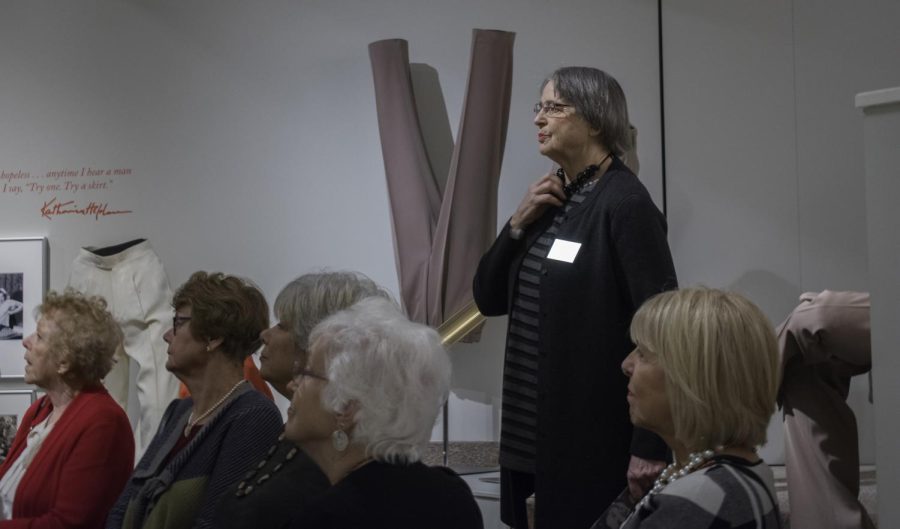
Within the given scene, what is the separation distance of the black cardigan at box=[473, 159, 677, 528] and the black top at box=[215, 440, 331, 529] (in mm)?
473

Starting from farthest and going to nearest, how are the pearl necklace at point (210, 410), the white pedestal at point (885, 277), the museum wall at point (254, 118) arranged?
the museum wall at point (254, 118) → the pearl necklace at point (210, 410) → the white pedestal at point (885, 277)

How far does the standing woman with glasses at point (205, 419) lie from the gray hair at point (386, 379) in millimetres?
637

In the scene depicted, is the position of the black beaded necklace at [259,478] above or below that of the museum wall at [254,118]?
below

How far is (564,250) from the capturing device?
2273 mm

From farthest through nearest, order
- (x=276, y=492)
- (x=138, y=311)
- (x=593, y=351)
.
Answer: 1. (x=138, y=311)
2. (x=593, y=351)
3. (x=276, y=492)

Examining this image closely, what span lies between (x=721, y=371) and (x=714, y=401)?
0.04 metres

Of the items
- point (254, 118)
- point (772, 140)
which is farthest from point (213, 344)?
point (772, 140)

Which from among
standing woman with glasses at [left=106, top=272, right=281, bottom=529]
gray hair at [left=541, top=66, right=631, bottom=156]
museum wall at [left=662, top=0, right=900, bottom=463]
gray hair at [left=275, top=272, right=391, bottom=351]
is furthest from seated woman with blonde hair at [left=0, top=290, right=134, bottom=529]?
museum wall at [left=662, top=0, right=900, bottom=463]

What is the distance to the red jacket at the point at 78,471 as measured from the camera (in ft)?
9.25

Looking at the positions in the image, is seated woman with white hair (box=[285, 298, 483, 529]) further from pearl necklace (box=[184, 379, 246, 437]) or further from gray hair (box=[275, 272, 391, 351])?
pearl necklace (box=[184, 379, 246, 437])

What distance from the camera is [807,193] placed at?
4133 millimetres

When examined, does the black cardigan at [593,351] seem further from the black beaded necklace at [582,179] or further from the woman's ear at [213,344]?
the woman's ear at [213,344]
